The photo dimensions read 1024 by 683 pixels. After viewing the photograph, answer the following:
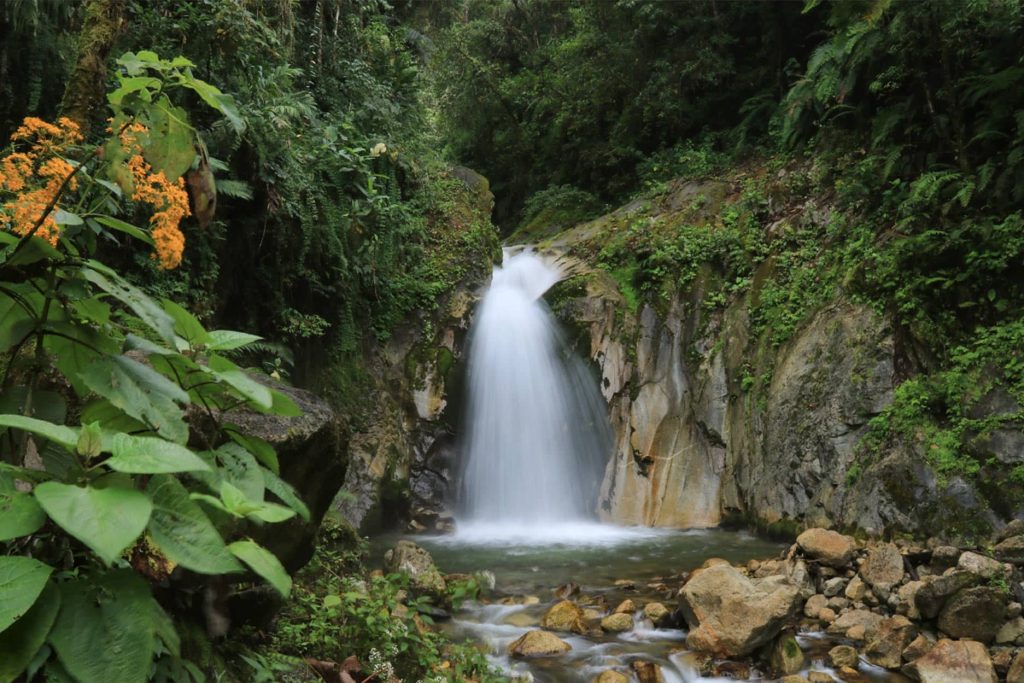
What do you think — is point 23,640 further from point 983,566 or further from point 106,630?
point 983,566

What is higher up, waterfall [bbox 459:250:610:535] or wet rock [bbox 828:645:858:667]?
waterfall [bbox 459:250:610:535]

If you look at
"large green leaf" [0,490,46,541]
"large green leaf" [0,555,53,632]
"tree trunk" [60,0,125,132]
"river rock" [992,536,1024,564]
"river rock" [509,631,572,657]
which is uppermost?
"tree trunk" [60,0,125,132]

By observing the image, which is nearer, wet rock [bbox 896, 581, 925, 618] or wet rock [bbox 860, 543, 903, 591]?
wet rock [bbox 896, 581, 925, 618]

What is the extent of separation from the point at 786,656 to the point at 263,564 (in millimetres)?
4710

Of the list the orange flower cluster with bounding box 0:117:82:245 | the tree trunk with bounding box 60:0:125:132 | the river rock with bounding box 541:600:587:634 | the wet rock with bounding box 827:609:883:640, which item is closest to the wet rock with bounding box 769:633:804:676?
the wet rock with bounding box 827:609:883:640

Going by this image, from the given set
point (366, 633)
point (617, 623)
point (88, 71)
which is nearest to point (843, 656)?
point (617, 623)

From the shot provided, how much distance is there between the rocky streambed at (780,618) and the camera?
4.79 m

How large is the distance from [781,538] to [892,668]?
341 cm

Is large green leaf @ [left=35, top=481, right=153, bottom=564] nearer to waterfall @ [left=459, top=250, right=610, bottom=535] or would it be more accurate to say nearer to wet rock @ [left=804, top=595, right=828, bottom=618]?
wet rock @ [left=804, top=595, right=828, bottom=618]

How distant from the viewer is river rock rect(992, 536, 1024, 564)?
567cm

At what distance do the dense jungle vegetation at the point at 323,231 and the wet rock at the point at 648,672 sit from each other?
1214 millimetres

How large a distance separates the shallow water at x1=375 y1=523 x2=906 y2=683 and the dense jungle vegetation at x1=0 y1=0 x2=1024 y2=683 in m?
0.91

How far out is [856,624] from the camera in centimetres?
545

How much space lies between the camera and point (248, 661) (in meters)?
2.76
